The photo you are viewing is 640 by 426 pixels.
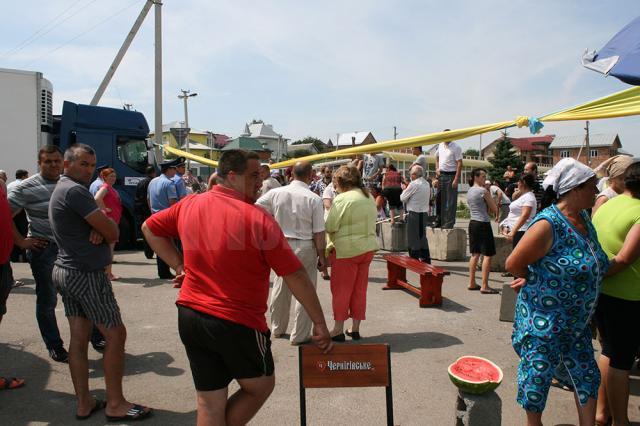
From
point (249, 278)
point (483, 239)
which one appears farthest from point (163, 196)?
point (249, 278)

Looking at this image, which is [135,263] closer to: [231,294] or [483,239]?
[483,239]

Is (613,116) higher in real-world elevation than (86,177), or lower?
higher

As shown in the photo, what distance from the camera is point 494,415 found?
2.92 meters

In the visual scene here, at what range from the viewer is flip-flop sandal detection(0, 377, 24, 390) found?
13.2 ft

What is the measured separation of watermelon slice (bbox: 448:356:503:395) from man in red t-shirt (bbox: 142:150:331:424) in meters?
1.05

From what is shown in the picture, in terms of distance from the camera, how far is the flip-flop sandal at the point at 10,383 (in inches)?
158

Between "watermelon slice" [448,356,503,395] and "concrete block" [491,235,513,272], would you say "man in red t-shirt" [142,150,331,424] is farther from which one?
"concrete block" [491,235,513,272]

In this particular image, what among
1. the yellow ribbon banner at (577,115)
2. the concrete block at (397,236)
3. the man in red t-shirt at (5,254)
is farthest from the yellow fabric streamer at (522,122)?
the concrete block at (397,236)

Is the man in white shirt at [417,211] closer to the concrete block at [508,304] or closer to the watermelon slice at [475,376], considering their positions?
the concrete block at [508,304]

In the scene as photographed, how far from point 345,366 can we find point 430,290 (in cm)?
402

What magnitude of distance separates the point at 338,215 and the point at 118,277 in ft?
16.9

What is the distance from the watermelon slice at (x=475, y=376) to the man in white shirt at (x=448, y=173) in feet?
20.8

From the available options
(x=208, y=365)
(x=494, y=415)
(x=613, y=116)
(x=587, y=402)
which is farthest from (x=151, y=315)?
(x=613, y=116)

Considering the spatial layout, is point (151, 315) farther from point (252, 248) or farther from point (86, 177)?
point (252, 248)
